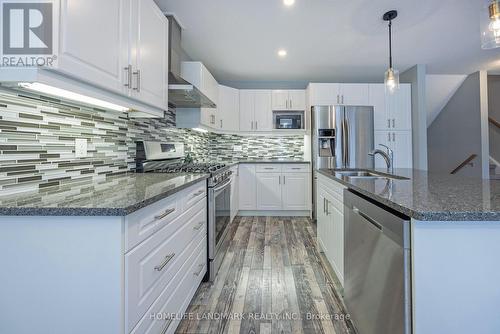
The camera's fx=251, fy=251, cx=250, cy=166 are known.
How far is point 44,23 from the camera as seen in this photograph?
0.95 m

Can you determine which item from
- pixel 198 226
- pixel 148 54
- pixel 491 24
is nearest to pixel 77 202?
pixel 198 226

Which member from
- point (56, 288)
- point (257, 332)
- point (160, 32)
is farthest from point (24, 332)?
point (160, 32)

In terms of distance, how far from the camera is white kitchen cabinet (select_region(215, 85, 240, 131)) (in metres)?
4.11

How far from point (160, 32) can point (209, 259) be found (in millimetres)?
1827

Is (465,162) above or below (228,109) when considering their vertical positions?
below

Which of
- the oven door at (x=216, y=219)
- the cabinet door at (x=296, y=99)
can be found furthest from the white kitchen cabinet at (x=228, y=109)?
the oven door at (x=216, y=219)

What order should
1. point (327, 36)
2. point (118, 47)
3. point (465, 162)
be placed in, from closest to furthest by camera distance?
1. point (118, 47)
2. point (327, 36)
3. point (465, 162)

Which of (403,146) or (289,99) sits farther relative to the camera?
(289,99)

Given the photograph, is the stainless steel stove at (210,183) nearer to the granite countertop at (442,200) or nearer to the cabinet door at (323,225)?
the cabinet door at (323,225)

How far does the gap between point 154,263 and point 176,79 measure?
1.79 m

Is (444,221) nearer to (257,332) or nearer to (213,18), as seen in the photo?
(257,332)

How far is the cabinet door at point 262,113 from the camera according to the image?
4383 mm

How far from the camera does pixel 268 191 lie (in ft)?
13.6

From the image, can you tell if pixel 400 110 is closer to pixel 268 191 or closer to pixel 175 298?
pixel 268 191
